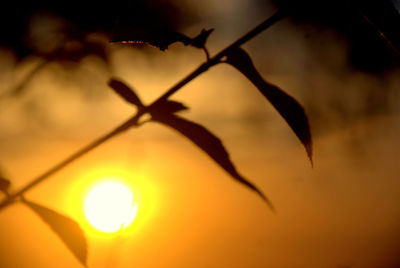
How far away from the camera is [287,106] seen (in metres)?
0.23

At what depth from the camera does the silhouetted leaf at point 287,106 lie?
9.1 inches

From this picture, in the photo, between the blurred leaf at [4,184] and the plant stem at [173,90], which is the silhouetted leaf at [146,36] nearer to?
the plant stem at [173,90]

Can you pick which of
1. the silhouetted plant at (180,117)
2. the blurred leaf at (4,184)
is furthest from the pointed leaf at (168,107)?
the blurred leaf at (4,184)

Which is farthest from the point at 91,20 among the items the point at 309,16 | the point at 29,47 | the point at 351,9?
the point at 351,9

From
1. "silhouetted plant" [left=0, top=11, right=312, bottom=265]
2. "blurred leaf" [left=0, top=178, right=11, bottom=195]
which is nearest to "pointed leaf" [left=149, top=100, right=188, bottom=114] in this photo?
Result: "silhouetted plant" [left=0, top=11, right=312, bottom=265]

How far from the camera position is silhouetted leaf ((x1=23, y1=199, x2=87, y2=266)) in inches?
10.7

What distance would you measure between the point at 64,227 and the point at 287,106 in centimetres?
17

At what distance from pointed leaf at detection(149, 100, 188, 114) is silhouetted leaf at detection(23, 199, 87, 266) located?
0.10 m

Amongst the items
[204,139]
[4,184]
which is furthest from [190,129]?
[4,184]

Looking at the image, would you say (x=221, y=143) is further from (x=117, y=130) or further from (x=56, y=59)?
(x=56, y=59)

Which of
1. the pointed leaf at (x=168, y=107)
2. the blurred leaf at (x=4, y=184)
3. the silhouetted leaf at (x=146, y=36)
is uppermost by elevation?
the silhouetted leaf at (x=146, y=36)

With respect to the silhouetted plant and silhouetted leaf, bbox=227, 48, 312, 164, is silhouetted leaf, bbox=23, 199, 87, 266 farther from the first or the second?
silhouetted leaf, bbox=227, 48, 312, 164

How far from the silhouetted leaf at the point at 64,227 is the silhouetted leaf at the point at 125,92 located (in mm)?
90

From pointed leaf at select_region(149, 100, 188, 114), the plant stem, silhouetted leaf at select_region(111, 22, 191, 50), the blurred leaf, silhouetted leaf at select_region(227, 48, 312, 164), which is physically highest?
silhouetted leaf at select_region(111, 22, 191, 50)
